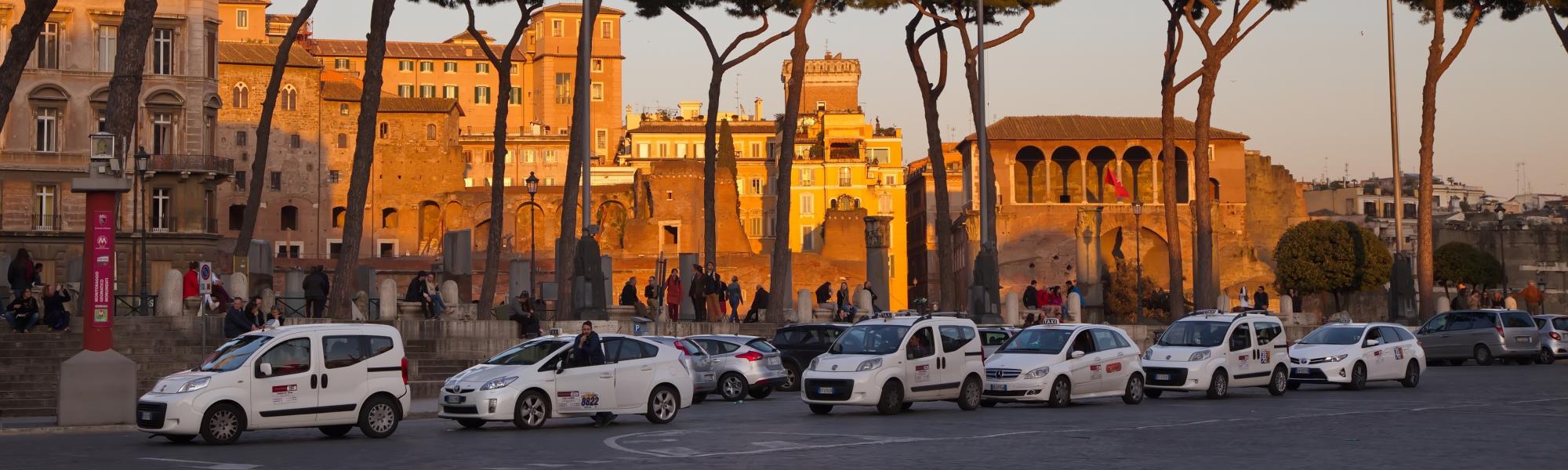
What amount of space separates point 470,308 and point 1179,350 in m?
21.1

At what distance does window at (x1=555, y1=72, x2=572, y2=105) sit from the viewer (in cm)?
11856

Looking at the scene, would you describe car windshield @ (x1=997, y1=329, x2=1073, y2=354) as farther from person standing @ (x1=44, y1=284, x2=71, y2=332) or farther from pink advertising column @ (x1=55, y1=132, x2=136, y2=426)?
person standing @ (x1=44, y1=284, x2=71, y2=332)

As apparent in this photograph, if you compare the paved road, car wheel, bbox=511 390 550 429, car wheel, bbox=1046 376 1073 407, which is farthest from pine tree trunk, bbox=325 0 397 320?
car wheel, bbox=1046 376 1073 407

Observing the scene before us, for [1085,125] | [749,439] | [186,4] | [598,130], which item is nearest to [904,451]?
[749,439]

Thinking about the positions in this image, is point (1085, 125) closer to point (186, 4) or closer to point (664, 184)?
point (664, 184)

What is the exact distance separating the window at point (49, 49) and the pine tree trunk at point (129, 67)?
27890 millimetres

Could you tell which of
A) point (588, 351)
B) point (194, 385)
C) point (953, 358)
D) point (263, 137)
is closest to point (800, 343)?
point (953, 358)

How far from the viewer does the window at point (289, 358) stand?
19.2 meters

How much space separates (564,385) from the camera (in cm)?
2114

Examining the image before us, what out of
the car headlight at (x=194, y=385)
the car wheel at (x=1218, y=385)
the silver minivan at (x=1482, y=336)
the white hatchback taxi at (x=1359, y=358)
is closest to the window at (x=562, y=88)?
the silver minivan at (x=1482, y=336)

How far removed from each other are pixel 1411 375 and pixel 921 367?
10.4 metres

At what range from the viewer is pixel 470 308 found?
42.9 meters

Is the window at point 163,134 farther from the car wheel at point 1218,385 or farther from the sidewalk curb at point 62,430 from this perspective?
the car wheel at point 1218,385

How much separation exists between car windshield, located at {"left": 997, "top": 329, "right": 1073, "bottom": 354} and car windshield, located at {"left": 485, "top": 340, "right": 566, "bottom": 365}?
694cm
